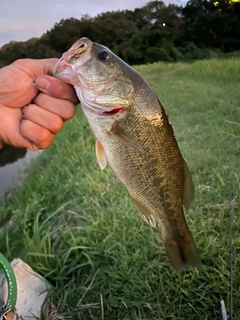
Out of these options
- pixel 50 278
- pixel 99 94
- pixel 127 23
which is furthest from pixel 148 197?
pixel 127 23

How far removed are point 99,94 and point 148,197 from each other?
1.34 feet

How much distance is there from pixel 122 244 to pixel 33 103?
1.23 metres

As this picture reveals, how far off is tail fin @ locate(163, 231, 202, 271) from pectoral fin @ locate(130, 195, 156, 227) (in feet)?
0.34

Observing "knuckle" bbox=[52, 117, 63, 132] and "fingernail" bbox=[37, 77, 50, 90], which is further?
"knuckle" bbox=[52, 117, 63, 132]

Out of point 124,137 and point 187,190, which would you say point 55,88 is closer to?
point 124,137

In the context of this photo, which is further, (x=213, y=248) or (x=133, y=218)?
(x=133, y=218)

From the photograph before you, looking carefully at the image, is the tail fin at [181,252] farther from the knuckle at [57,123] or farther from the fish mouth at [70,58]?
the fish mouth at [70,58]

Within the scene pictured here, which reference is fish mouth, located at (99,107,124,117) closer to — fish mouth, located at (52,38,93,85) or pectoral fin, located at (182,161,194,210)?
fish mouth, located at (52,38,93,85)

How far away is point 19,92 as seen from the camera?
1.55m

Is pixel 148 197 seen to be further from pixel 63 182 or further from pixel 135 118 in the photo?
pixel 63 182

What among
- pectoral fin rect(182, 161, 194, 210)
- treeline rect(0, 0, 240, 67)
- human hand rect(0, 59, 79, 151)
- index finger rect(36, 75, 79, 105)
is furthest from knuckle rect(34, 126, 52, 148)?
Answer: treeline rect(0, 0, 240, 67)

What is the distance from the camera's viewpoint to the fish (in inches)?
51.9

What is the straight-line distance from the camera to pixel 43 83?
54.6 inches

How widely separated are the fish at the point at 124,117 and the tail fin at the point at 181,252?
0.23m
